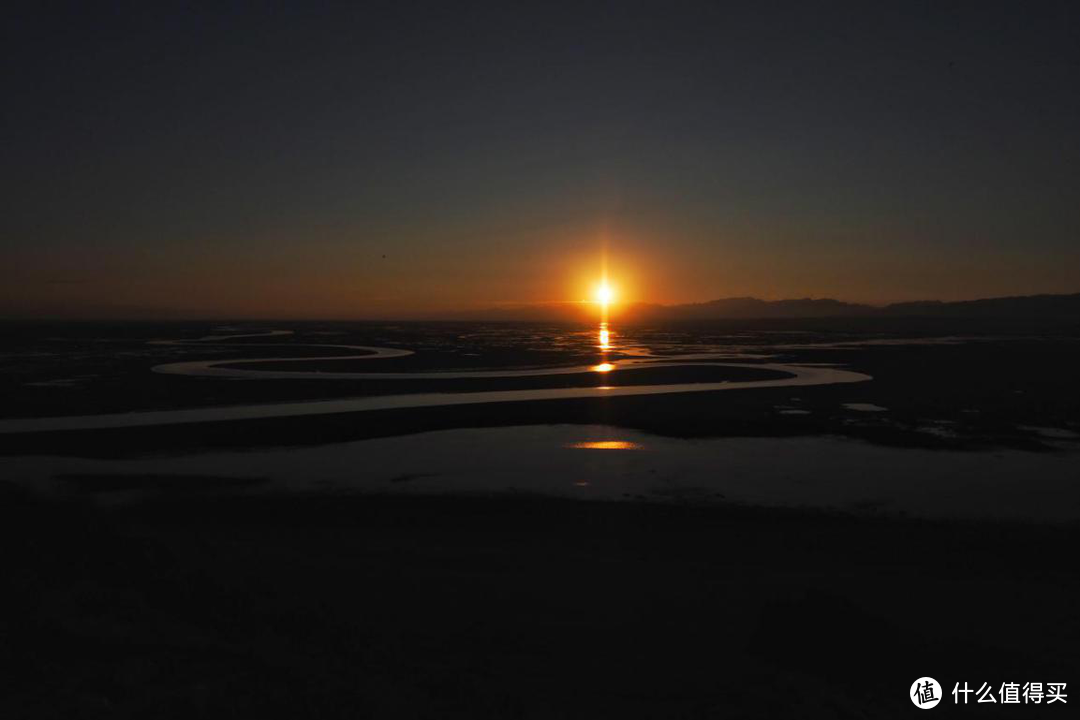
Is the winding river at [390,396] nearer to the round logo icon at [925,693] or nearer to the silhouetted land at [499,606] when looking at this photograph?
the silhouetted land at [499,606]

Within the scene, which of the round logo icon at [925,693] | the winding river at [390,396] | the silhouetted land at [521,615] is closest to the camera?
the silhouetted land at [521,615]

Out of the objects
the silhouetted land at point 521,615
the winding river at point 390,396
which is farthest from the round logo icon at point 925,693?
the winding river at point 390,396

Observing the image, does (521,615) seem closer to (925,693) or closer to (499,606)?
(499,606)

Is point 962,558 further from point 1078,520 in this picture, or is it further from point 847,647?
point 847,647

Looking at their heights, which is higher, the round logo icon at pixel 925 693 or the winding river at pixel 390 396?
the winding river at pixel 390 396

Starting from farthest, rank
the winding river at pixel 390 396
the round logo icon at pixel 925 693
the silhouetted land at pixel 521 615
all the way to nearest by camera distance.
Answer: the winding river at pixel 390 396
the round logo icon at pixel 925 693
the silhouetted land at pixel 521 615

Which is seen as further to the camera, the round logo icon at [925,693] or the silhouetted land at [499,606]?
the round logo icon at [925,693]

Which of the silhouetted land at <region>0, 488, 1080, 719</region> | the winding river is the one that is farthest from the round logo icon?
the winding river

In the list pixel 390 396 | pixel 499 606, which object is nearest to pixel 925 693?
pixel 499 606
